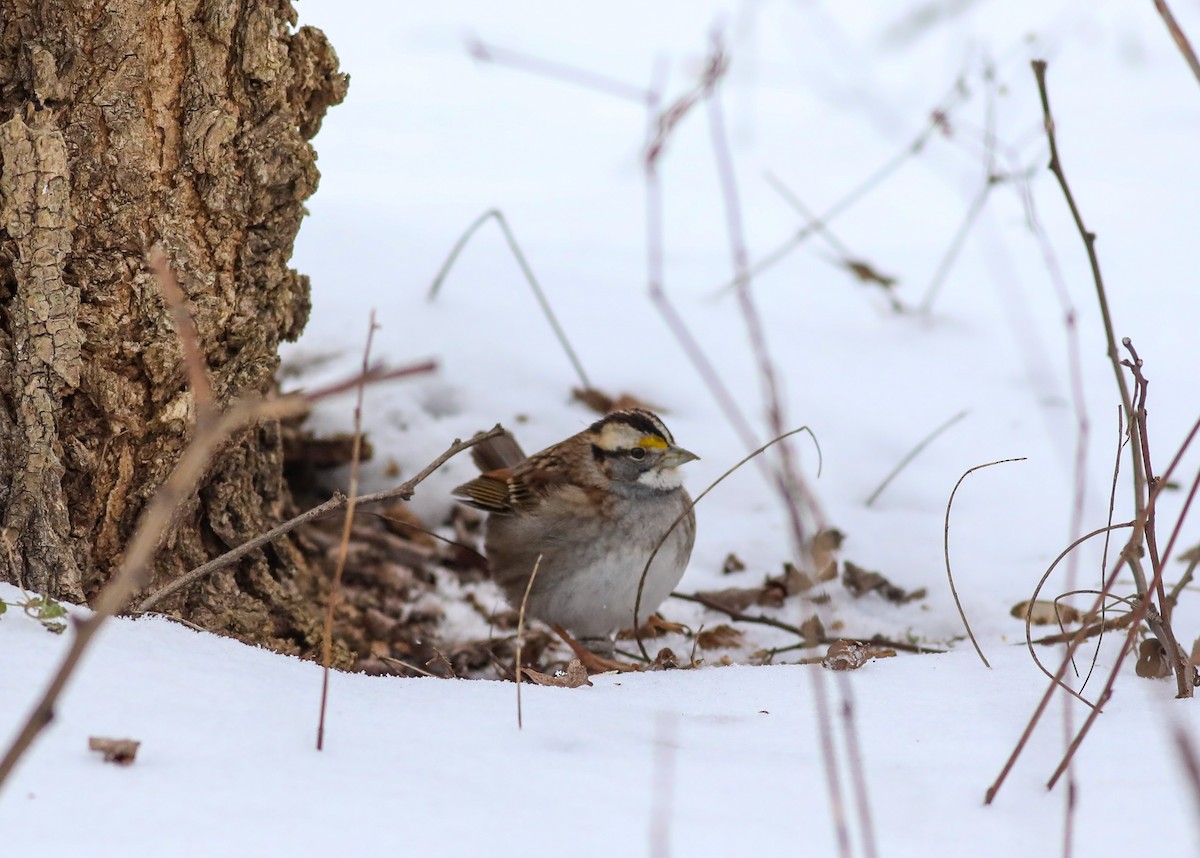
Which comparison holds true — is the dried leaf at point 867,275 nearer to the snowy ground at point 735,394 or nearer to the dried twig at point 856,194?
the snowy ground at point 735,394

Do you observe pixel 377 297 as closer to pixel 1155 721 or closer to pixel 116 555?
pixel 116 555

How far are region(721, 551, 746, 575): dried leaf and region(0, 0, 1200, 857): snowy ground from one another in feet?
0.23

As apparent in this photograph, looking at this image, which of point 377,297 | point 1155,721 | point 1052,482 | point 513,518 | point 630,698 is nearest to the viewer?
point 1155,721

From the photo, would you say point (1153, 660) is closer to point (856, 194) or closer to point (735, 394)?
point (735, 394)

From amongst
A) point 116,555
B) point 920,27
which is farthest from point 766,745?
point 920,27

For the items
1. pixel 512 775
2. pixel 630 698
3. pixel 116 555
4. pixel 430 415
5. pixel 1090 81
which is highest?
pixel 1090 81

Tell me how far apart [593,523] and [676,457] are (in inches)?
17.2

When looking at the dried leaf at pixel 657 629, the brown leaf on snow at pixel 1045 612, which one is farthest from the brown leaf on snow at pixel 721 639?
the brown leaf on snow at pixel 1045 612

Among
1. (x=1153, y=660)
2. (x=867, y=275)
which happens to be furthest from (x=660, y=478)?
(x=867, y=275)

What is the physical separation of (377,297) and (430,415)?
2.77 feet

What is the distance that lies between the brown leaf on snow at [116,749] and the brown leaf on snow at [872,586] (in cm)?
323

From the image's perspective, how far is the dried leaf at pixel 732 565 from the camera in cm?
520

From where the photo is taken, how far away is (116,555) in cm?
356

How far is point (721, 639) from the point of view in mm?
4723
